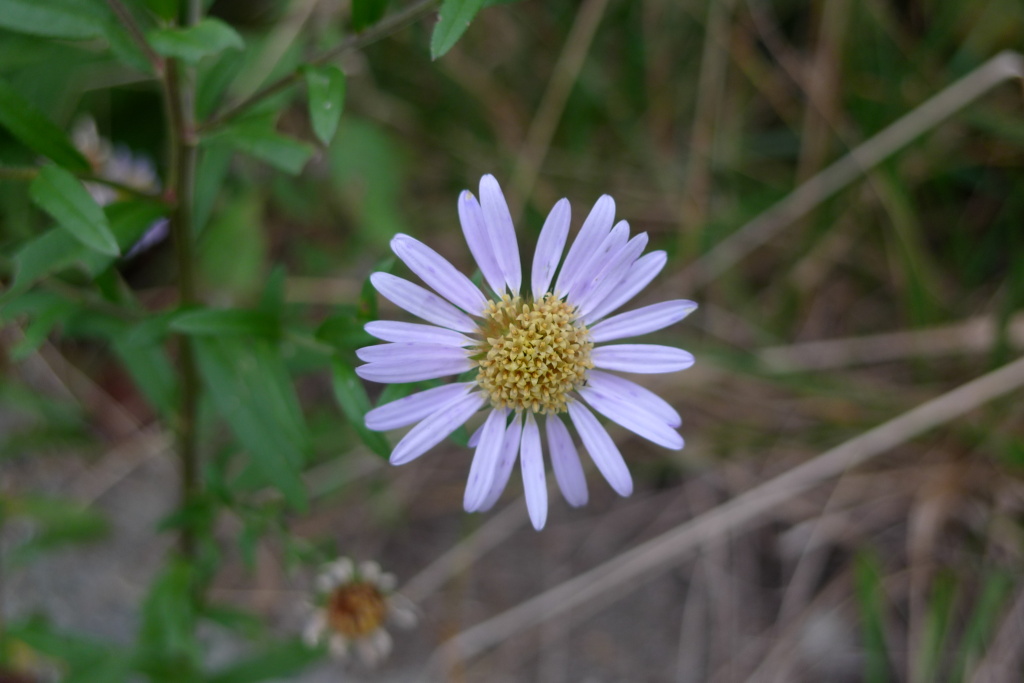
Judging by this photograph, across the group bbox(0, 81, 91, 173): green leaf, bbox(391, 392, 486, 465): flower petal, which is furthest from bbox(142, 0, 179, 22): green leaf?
bbox(391, 392, 486, 465): flower petal

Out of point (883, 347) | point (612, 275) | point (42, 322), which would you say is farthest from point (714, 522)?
point (42, 322)

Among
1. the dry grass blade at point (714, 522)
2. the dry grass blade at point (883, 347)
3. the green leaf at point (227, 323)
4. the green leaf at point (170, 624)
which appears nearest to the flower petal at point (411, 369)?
the green leaf at point (227, 323)

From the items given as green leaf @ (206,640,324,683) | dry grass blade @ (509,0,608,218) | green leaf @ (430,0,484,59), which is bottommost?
green leaf @ (206,640,324,683)

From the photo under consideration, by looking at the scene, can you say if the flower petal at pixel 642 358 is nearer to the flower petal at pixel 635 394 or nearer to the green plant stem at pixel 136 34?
Result: the flower petal at pixel 635 394

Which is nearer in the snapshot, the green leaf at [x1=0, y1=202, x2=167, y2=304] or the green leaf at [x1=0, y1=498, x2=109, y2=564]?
the green leaf at [x1=0, y1=202, x2=167, y2=304]

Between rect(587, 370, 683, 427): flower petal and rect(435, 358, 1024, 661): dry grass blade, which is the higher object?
rect(435, 358, 1024, 661): dry grass blade

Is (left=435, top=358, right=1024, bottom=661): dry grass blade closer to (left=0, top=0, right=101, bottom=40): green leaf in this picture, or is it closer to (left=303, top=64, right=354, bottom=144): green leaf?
(left=303, top=64, right=354, bottom=144): green leaf
